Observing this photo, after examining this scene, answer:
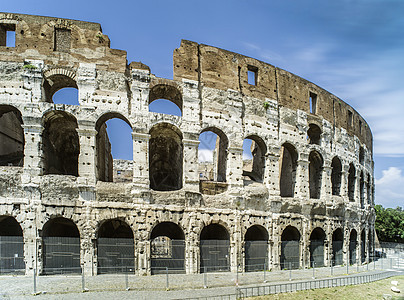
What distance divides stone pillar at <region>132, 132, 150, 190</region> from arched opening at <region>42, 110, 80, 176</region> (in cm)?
308

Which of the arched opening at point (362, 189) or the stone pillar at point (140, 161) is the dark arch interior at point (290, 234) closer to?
the arched opening at point (362, 189)

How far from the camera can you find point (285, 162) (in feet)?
63.4

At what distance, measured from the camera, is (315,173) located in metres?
19.6

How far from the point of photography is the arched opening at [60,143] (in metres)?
13.4

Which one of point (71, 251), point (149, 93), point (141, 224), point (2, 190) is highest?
point (149, 93)

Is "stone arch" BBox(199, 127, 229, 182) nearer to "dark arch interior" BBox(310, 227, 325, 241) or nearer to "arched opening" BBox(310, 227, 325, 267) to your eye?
"arched opening" BBox(310, 227, 325, 267)

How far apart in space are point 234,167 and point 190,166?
89.9 inches

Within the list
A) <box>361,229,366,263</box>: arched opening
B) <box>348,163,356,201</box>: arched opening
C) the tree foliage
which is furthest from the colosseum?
the tree foliage

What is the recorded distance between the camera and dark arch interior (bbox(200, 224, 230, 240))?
14.3 meters

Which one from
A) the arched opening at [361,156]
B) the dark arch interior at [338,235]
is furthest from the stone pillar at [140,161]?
the arched opening at [361,156]

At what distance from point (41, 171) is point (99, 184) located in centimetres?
227

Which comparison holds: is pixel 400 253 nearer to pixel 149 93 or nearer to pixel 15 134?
pixel 149 93

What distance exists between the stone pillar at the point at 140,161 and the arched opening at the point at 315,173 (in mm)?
10593

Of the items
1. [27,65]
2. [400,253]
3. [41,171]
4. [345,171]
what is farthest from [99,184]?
[400,253]
